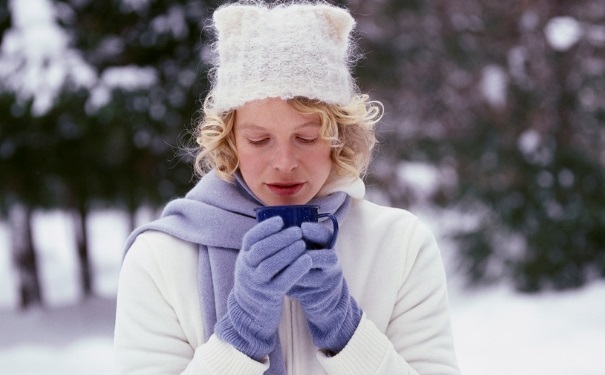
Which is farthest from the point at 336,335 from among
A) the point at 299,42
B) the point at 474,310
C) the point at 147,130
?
Result: the point at 474,310

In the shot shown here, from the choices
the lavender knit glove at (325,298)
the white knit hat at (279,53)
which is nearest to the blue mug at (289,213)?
the lavender knit glove at (325,298)

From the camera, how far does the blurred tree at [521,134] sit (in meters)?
7.11

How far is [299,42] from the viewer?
1.57 m

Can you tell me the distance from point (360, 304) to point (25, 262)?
6399mm

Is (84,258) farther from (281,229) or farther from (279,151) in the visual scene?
(281,229)

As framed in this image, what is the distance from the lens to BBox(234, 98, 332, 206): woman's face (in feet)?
5.08

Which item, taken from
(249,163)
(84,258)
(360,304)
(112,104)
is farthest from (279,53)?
(84,258)

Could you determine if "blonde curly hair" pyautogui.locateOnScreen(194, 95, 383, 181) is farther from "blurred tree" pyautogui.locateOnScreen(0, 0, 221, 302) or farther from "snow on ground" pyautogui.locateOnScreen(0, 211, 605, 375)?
"blurred tree" pyautogui.locateOnScreen(0, 0, 221, 302)

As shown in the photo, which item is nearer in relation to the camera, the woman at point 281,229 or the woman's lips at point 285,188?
the woman at point 281,229

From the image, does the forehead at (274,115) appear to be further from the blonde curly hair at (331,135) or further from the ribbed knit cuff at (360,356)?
the ribbed knit cuff at (360,356)

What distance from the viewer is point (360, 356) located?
1.51 metres

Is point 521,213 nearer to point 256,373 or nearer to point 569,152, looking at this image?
point 569,152

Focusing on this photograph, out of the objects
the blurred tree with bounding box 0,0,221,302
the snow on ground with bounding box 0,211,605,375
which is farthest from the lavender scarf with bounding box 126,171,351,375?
the blurred tree with bounding box 0,0,221,302

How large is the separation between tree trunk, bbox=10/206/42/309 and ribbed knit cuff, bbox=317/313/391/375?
6.45 m
